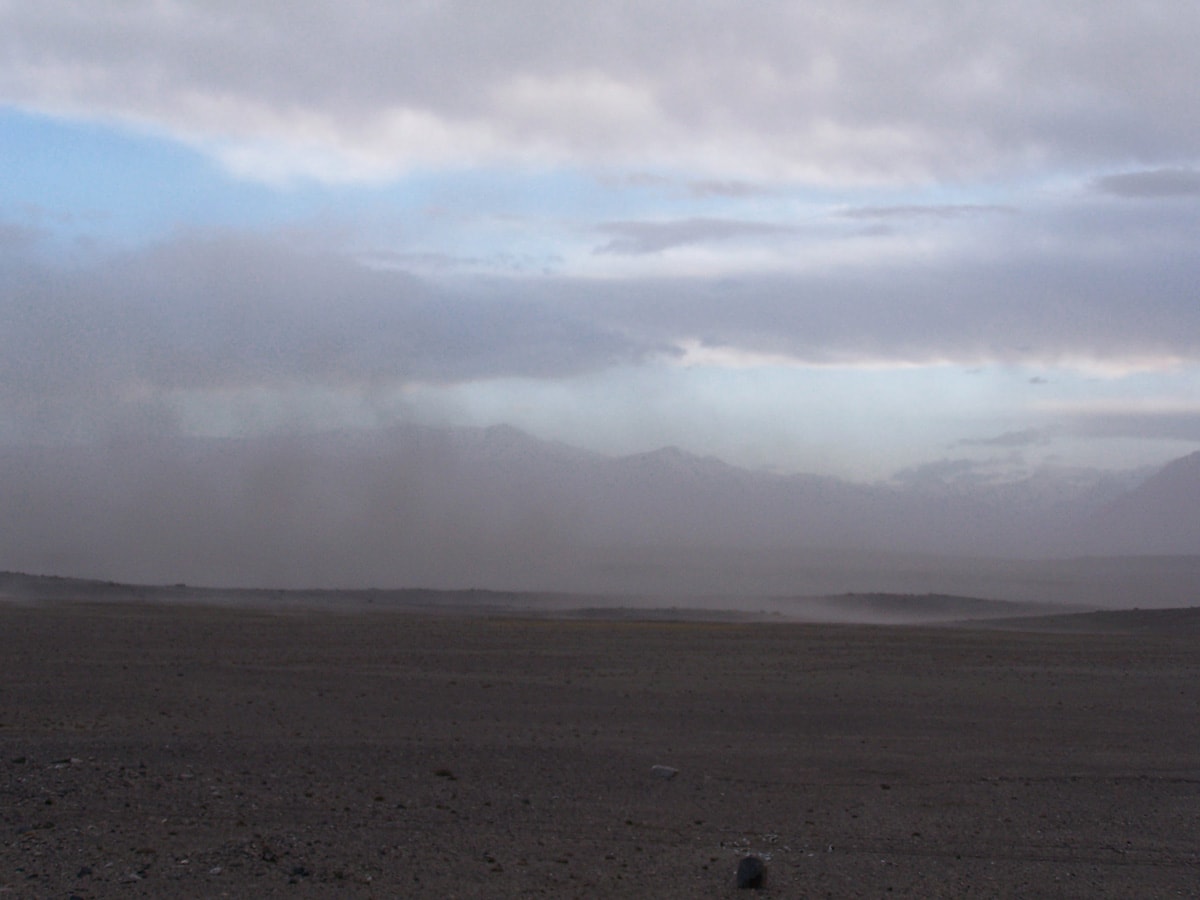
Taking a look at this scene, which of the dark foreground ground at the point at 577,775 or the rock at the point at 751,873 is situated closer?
the rock at the point at 751,873

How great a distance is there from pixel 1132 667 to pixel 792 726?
13132mm

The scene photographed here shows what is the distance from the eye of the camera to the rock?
8.74m

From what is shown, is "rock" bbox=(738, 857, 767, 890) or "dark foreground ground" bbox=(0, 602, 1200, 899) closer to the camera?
"rock" bbox=(738, 857, 767, 890)

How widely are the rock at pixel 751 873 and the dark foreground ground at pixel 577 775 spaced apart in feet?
0.87

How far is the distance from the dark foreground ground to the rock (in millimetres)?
265

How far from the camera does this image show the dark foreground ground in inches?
357

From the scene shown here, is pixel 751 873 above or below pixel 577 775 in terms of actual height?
above

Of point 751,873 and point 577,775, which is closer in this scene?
point 751,873

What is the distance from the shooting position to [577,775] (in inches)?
Answer: 513

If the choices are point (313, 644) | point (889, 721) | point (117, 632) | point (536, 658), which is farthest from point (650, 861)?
point (117, 632)

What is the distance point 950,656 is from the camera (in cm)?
2814

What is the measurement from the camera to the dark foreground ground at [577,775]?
907cm

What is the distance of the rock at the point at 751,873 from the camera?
8.74 m

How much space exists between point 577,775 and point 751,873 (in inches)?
178
